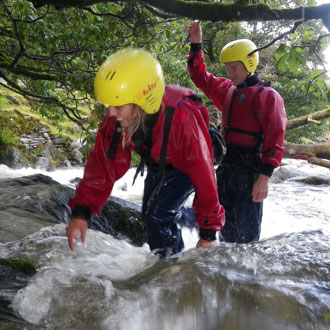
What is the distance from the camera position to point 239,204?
449 cm

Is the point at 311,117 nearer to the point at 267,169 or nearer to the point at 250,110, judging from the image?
the point at 250,110

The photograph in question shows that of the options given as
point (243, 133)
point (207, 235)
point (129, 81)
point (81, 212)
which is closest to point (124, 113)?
point (129, 81)

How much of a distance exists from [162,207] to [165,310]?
3.32 ft

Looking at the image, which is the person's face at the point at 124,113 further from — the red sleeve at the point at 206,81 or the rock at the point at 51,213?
the rock at the point at 51,213

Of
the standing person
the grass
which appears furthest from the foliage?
the standing person

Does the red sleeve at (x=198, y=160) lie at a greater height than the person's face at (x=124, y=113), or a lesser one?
lesser

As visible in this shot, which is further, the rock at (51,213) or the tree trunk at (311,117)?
the tree trunk at (311,117)

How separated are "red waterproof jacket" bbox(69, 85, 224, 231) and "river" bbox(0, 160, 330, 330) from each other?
1.89ft

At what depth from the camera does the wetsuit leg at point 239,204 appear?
174 inches

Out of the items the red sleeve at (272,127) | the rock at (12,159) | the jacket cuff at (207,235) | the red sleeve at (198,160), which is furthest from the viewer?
the rock at (12,159)

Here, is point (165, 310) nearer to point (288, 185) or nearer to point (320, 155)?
point (288, 185)

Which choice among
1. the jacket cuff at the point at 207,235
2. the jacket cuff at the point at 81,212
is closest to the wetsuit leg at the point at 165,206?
the jacket cuff at the point at 207,235

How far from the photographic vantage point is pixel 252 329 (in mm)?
2553

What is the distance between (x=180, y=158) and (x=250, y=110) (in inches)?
67.3
